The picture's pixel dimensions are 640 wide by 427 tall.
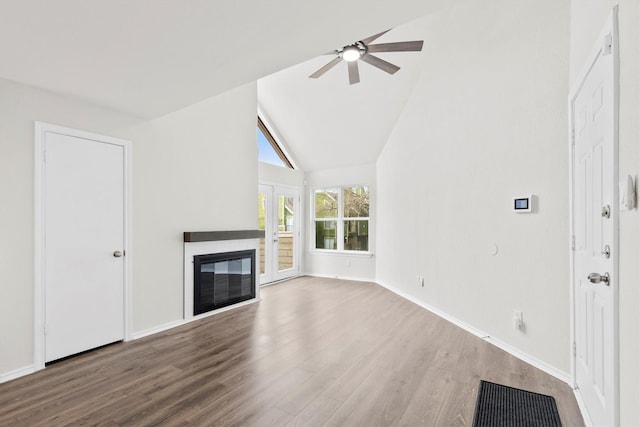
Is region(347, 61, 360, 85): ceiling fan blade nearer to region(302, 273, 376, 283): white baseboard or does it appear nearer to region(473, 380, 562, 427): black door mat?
region(473, 380, 562, 427): black door mat

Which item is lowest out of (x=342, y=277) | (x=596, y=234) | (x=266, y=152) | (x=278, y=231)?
(x=342, y=277)

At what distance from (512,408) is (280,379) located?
1.66 metres

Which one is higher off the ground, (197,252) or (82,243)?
(82,243)

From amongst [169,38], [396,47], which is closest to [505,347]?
[396,47]

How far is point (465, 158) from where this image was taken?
3.67 metres

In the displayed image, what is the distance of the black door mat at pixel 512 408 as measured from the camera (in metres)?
1.96

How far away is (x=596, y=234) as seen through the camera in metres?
1.78

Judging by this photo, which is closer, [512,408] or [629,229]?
[629,229]

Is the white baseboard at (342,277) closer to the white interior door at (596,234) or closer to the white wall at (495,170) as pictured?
the white wall at (495,170)

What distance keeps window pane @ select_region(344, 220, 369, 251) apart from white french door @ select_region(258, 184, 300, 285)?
3.77ft

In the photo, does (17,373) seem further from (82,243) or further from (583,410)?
(583,410)

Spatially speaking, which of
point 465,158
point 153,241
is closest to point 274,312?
point 153,241

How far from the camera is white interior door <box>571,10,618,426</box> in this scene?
1.41m

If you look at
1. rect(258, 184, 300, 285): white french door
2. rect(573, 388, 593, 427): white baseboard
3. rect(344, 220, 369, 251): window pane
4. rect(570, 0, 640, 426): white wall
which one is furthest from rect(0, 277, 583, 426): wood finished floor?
rect(344, 220, 369, 251): window pane
